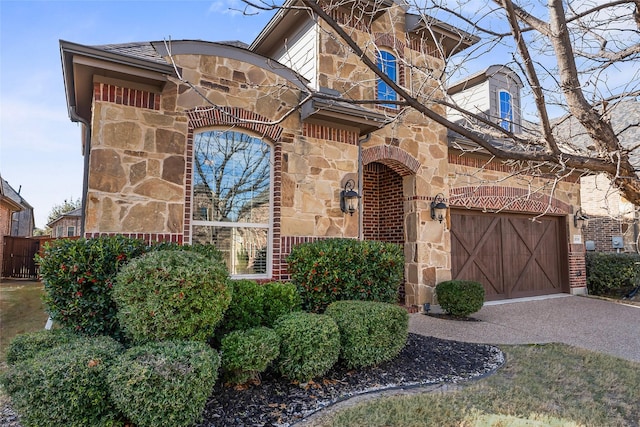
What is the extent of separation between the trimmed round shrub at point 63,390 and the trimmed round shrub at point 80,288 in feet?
2.92

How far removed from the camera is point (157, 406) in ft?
8.34

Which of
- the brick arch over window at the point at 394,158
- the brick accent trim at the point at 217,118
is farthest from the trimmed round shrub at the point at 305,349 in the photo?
the brick arch over window at the point at 394,158

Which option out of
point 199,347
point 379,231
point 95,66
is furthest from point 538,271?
point 95,66

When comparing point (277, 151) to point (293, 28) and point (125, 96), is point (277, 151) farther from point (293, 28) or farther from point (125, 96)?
point (293, 28)

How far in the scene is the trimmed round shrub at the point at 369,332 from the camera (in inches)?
159


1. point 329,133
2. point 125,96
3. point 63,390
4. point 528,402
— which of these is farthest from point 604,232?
point 63,390

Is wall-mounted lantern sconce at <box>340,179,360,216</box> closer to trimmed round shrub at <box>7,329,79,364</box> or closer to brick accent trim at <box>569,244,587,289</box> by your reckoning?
trimmed round shrub at <box>7,329,79,364</box>

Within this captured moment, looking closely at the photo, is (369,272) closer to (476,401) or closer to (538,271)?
(476,401)

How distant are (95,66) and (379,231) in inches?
249

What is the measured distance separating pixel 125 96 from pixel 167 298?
129 inches

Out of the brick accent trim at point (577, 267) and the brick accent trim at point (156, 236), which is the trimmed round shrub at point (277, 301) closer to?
the brick accent trim at point (156, 236)

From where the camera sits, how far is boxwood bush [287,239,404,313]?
17.5ft

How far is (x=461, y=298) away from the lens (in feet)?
23.0

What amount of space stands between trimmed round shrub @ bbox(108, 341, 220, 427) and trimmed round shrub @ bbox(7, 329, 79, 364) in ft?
2.87
